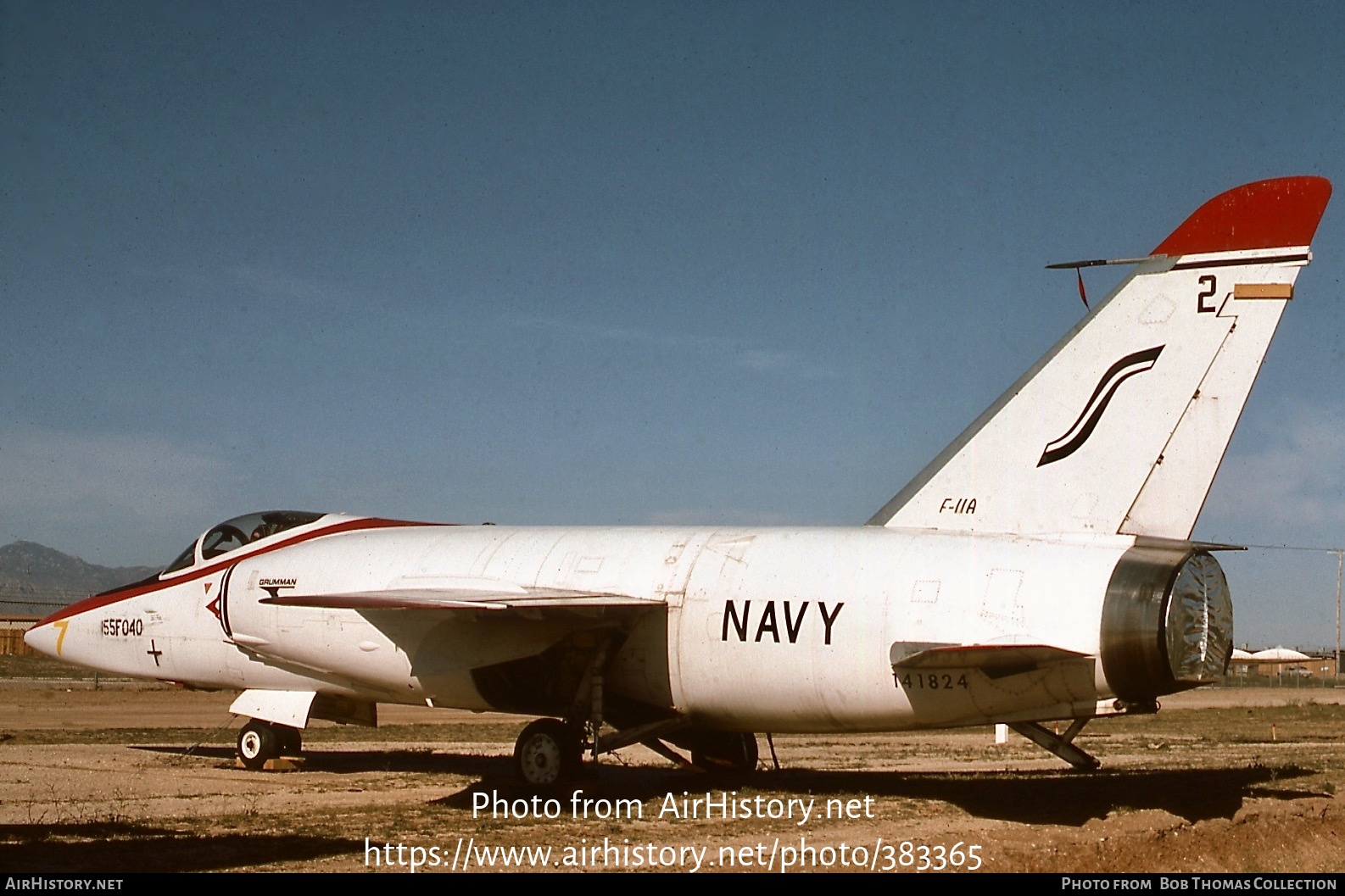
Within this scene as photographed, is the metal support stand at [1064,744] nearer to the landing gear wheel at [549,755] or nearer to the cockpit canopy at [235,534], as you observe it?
the landing gear wheel at [549,755]

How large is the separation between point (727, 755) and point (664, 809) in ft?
10.3

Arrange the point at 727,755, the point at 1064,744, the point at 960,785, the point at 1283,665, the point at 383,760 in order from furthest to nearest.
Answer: the point at 1283,665, the point at 383,760, the point at 727,755, the point at 960,785, the point at 1064,744

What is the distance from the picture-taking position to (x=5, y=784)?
14.4 m

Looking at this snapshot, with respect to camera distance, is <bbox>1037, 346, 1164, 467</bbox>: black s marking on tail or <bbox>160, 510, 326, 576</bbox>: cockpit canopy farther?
<bbox>160, 510, 326, 576</bbox>: cockpit canopy

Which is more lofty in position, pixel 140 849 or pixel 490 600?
pixel 490 600

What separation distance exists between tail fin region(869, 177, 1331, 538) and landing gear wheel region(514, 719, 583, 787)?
4935 mm

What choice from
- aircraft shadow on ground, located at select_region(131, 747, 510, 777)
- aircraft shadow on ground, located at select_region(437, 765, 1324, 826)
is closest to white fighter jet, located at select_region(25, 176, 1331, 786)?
aircraft shadow on ground, located at select_region(437, 765, 1324, 826)

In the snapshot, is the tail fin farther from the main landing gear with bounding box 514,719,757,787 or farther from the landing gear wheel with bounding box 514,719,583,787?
the landing gear wheel with bounding box 514,719,583,787

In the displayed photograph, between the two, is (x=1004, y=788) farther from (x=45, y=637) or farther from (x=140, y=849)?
(x=45, y=637)

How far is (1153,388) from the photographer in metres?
11.9

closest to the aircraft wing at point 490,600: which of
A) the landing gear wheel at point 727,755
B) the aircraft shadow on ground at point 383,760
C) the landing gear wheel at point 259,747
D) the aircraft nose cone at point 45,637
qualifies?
the landing gear wheel at point 727,755

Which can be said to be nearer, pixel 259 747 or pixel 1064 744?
pixel 1064 744

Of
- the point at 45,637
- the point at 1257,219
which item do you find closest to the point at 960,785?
the point at 1257,219

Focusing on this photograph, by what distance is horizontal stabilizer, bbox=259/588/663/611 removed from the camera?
522 inches
